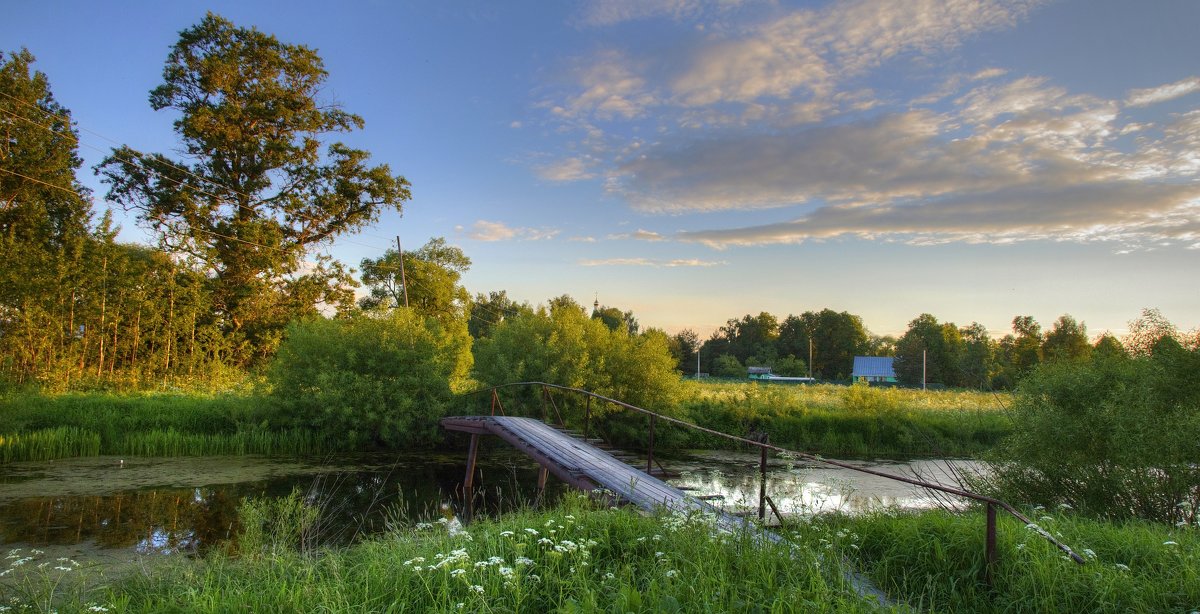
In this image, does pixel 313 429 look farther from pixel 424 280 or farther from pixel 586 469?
pixel 424 280

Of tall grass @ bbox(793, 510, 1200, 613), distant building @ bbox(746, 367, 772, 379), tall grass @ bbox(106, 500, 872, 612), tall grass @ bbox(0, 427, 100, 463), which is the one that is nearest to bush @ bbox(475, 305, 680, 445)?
tall grass @ bbox(0, 427, 100, 463)

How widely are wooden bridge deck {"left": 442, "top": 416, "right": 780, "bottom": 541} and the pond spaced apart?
1.83 feet

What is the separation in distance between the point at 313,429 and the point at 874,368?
6450cm

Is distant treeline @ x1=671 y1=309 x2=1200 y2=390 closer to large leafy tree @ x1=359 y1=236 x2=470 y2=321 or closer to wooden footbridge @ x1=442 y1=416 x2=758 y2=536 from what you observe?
large leafy tree @ x1=359 y1=236 x2=470 y2=321

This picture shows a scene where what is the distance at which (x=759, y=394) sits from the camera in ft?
68.5

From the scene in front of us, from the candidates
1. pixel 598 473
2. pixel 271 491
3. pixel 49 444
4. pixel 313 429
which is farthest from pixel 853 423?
pixel 49 444

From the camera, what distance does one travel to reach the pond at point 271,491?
748cm

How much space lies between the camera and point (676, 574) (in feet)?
11.3

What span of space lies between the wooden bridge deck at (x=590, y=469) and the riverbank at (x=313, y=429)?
418 cm

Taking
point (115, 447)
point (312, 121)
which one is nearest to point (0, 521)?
point (115, 447)

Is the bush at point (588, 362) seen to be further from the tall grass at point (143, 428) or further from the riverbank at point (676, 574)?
the riverbank at point (676, 574)

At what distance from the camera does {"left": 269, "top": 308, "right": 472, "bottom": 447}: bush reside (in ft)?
48.1

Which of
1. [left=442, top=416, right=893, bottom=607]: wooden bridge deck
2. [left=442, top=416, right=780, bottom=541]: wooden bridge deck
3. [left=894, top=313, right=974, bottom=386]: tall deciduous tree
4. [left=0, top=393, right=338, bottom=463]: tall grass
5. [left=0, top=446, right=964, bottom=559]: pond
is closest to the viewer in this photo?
[left=442, top=416, right=893, bottom=607]: wooden bridge deck

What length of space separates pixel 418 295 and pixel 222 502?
103ft
